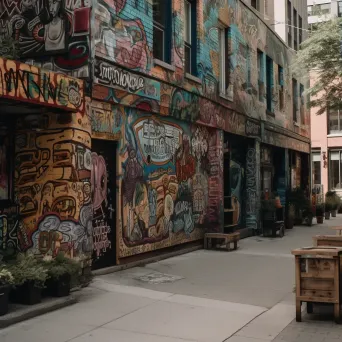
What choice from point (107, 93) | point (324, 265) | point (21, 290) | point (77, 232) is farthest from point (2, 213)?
point (324, 265)

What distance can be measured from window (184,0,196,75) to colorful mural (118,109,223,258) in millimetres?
1628

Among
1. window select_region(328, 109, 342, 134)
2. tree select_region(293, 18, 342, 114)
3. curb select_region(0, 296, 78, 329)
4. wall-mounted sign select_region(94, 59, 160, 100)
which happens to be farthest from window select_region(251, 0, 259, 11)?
window select_region(328, 109, 342, 134)

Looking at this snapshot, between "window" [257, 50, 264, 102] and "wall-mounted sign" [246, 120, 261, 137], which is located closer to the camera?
"wall-mounted sign" [246, 120, 261, 137]

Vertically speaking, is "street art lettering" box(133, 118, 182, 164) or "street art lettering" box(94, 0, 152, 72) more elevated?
"street art lettering" box(94, 0, 152, 72)

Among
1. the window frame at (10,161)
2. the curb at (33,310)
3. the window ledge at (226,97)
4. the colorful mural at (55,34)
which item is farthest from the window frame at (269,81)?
the curb at (33,310)

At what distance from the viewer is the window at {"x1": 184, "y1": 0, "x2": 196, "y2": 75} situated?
43.0 feet

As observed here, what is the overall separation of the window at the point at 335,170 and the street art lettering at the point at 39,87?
104 ft

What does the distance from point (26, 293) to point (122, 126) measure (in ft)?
13.7

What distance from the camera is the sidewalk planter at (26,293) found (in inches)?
259

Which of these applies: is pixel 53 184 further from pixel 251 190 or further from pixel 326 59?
pixel 326 59

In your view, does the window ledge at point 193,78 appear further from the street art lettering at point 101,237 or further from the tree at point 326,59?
the tree at point 326,59

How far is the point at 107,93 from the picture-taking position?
9172 mm

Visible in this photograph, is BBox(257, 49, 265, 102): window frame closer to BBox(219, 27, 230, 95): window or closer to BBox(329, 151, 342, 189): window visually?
BBox(219, 27, 230, 95): window

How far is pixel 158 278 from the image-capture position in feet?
30.3
